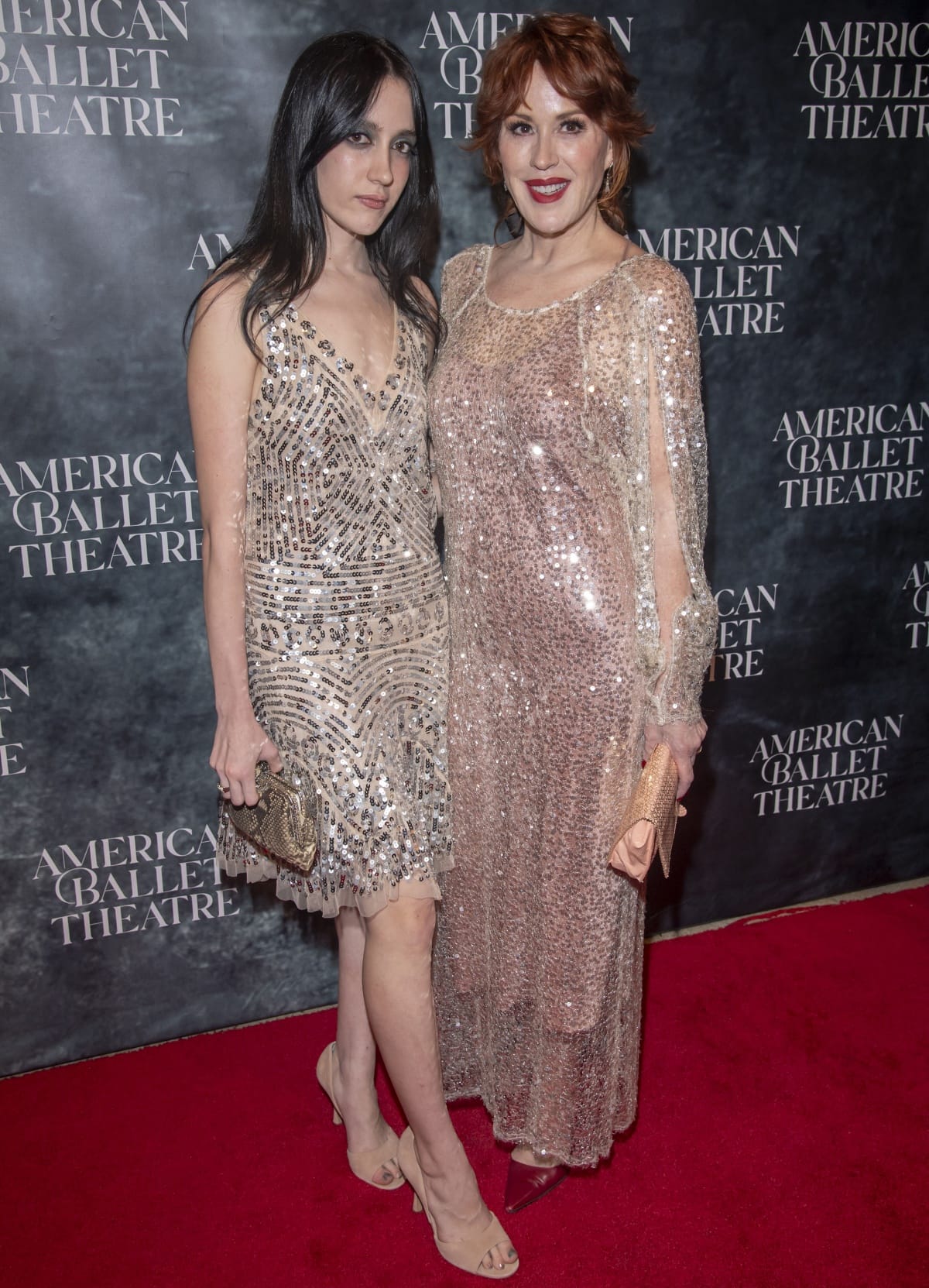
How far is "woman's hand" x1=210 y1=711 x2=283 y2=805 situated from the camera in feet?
7.12

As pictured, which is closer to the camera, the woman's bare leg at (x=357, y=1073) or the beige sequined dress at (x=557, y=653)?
the beige sequined dress at (x=557, y=653)

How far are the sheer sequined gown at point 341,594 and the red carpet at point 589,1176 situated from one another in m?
0.76

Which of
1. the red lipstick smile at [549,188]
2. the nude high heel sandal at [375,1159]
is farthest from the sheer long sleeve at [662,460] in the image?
the nude high heel sandal at [375,1159]

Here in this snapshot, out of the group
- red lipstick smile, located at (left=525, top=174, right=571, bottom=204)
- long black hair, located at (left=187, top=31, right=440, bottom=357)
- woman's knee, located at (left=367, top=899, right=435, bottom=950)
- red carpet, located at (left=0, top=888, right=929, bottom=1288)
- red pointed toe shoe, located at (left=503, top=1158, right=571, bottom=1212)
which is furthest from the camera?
red pointed toe shoe, located at (left=503, top=1158, right=571, bottom=1212)

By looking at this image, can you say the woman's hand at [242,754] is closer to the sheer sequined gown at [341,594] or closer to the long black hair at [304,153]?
the sheer sequined gown at [341,594]

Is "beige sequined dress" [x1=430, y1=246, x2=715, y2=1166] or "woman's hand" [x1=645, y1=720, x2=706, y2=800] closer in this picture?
"beige sequined dress" [x1=430, y1=246, x2=715, y2=1166]

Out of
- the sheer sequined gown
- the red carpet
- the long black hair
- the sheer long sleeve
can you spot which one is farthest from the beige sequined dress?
the long black hair

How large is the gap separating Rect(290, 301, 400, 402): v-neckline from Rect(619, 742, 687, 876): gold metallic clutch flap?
84 cm

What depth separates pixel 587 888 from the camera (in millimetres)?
2324

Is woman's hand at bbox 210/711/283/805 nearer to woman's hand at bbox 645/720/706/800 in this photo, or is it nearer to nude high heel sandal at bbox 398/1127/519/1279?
woman's hand at bbox 645/720/706/800

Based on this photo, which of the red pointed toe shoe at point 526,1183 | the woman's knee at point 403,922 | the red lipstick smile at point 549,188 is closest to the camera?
the red lipstick smile at point 549,188

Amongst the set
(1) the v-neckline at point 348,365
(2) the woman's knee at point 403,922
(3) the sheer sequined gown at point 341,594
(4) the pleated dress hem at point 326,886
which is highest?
(1) the v-neckline at point 348,365

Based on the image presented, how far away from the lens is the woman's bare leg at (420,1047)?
2248 mm

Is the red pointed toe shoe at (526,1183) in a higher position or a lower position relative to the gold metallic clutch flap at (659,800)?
lower
